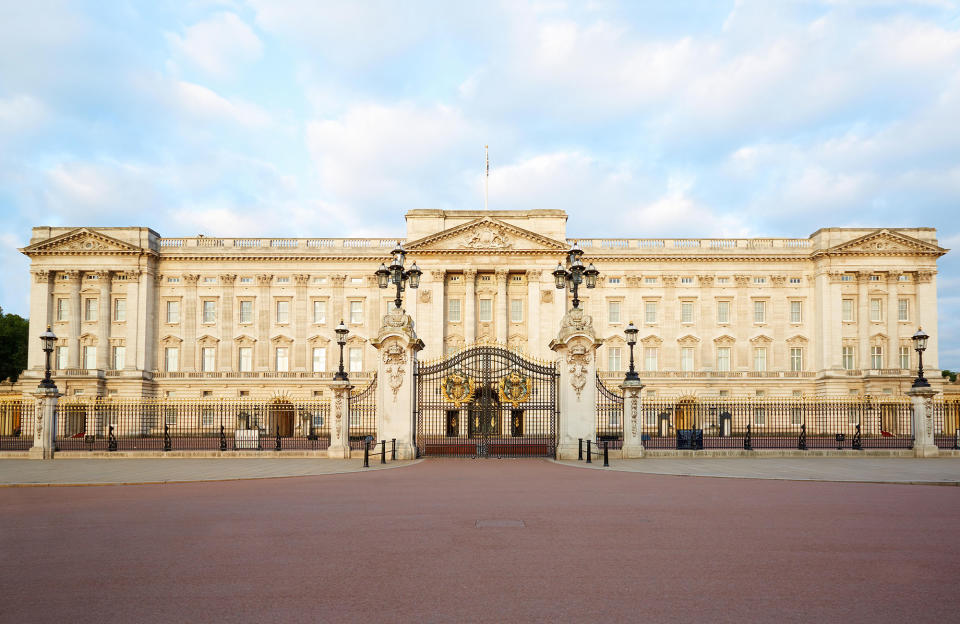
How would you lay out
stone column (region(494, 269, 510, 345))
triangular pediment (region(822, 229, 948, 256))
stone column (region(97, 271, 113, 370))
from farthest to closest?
stone column (region(97, 271, 113, 370)) → stone column (region(494, 269, 510, 345)) → triangular pediment (region(822, 229, 948, 256))

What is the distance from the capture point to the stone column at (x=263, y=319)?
63844 mm

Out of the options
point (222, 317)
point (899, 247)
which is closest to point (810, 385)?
point (899, 247)

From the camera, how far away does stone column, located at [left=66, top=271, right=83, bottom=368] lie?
62.3 m

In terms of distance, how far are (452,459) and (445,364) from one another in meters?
3.56

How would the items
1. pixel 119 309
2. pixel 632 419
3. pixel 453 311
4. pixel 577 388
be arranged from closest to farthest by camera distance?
1. pixel 577 388
2. pixel 632 419
3. pixel 453 311
4. pixel 119 309

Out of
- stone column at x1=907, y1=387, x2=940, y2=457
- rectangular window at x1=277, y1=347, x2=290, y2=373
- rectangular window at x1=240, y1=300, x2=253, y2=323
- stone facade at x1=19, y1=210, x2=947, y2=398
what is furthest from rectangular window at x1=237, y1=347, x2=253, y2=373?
stone column at x1=907, y1=387, x2=940, y2=457

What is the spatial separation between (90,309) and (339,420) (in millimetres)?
47410

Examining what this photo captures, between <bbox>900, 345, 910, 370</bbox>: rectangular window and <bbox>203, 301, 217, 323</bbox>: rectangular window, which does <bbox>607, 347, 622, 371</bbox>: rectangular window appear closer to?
<bbox>900, 345, 910, 370</bbox>: rectangular window

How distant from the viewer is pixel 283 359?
210 ft

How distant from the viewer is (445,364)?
27.4 meters

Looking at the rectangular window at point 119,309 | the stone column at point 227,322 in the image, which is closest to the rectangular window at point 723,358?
the stone column at point 227,322

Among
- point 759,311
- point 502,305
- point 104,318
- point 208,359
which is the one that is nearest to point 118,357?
point 104,318

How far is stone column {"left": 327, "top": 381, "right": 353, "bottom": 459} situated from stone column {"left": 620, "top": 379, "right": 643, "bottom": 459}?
10.2 m

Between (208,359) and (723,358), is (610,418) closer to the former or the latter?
(723,358)
